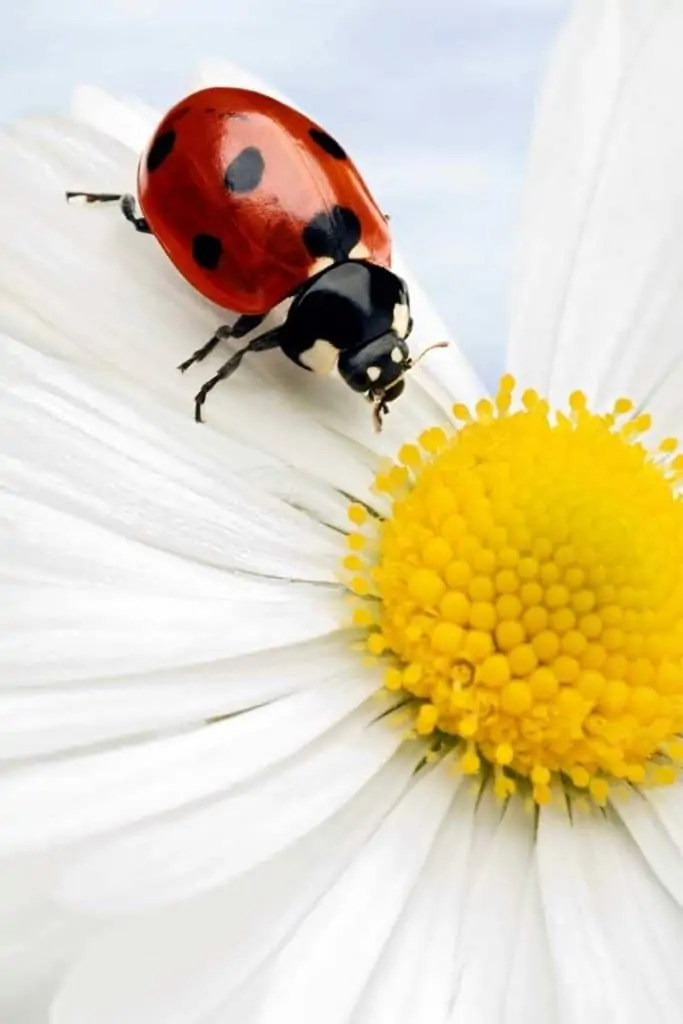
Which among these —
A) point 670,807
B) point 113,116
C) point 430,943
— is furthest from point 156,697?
point 113,116

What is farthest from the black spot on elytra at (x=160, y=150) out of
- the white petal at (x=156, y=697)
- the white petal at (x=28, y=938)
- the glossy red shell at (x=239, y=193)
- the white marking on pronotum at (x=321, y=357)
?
the white petal at (x=28, y=938)

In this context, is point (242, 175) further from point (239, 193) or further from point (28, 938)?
point (28, 938)

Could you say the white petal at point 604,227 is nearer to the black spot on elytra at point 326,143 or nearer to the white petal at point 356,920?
the black spot on elytra at point 326,143

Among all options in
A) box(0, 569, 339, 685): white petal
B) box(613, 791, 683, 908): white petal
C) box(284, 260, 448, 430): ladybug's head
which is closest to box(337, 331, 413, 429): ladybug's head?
box(284, 260, 448, 430): ladybug's head

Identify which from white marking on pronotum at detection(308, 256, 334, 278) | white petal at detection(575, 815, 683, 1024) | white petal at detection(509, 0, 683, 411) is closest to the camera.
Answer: white petal at detection(575, 815, 683, 1024)

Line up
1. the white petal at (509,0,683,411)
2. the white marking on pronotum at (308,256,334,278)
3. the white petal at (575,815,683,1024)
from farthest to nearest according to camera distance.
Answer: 1. the white petal at (509,0,683,411)
2. the white marking on pronotum at (308,256,334,278)
3. the white petal at (575,815,683,1024)

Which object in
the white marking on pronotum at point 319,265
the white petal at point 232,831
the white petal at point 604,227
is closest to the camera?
the white petal at point 232,831

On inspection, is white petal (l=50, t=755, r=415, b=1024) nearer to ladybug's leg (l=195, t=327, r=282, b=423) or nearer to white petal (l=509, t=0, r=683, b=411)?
ladybug's leg (l=195, t=327, r=282, b=423)
